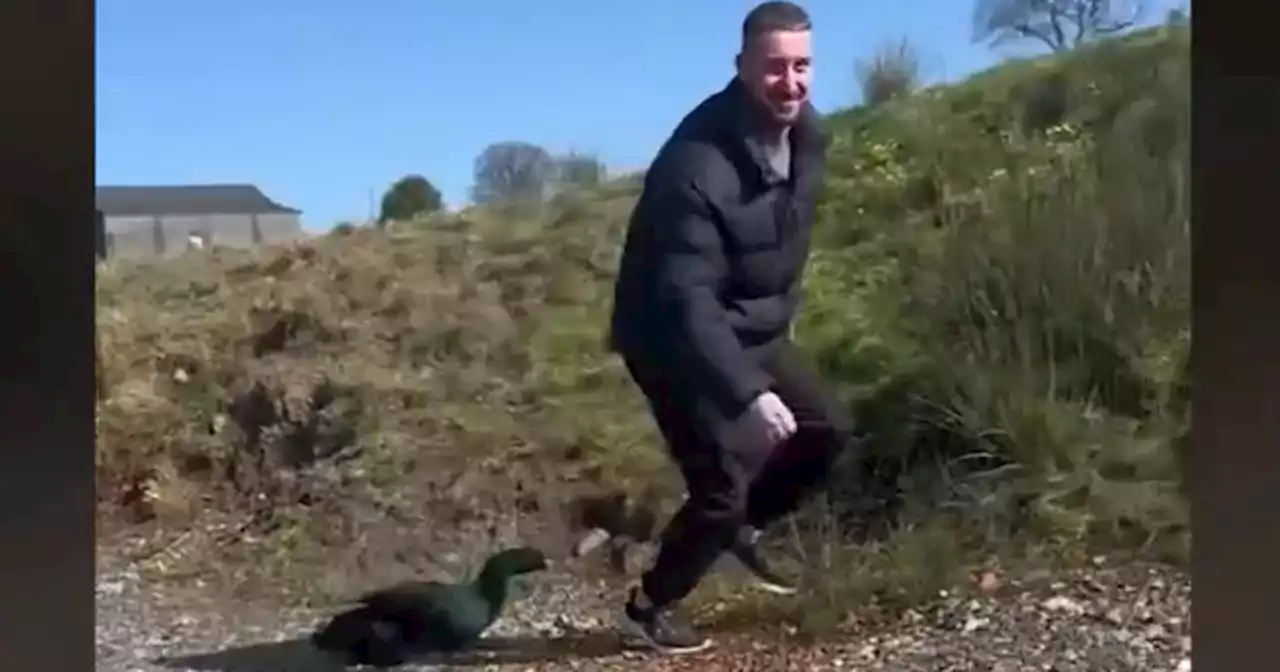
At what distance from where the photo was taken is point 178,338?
2.90 feet

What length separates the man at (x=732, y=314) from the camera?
0.88 metres

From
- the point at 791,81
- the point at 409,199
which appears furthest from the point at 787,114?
the point at 409,199

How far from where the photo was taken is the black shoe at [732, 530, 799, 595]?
2.88ft

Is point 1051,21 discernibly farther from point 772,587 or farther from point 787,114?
point 772,587

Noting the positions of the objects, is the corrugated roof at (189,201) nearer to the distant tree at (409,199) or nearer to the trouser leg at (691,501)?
the distant tree at (409,199)

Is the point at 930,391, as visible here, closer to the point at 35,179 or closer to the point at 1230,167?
the point at 1230,167

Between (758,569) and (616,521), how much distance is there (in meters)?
0.09

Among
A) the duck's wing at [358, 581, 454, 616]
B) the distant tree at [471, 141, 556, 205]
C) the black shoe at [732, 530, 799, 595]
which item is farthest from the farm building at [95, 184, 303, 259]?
the black shoe at [732, 530, 799, 595]

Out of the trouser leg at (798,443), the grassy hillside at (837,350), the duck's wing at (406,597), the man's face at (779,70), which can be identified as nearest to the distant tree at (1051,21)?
the grassy hillside at (837,350)

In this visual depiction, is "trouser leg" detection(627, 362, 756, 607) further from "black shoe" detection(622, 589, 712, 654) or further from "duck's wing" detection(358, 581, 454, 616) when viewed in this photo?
"duck's wing" detection(358, 581, 454, 616)

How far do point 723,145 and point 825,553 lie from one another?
249 millimetres

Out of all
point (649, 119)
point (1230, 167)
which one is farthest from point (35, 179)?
point (1230, 167)

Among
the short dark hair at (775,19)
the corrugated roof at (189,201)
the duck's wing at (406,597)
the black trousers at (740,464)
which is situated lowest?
the duck's wing at (406,597)

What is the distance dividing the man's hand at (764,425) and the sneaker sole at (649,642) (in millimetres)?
118
